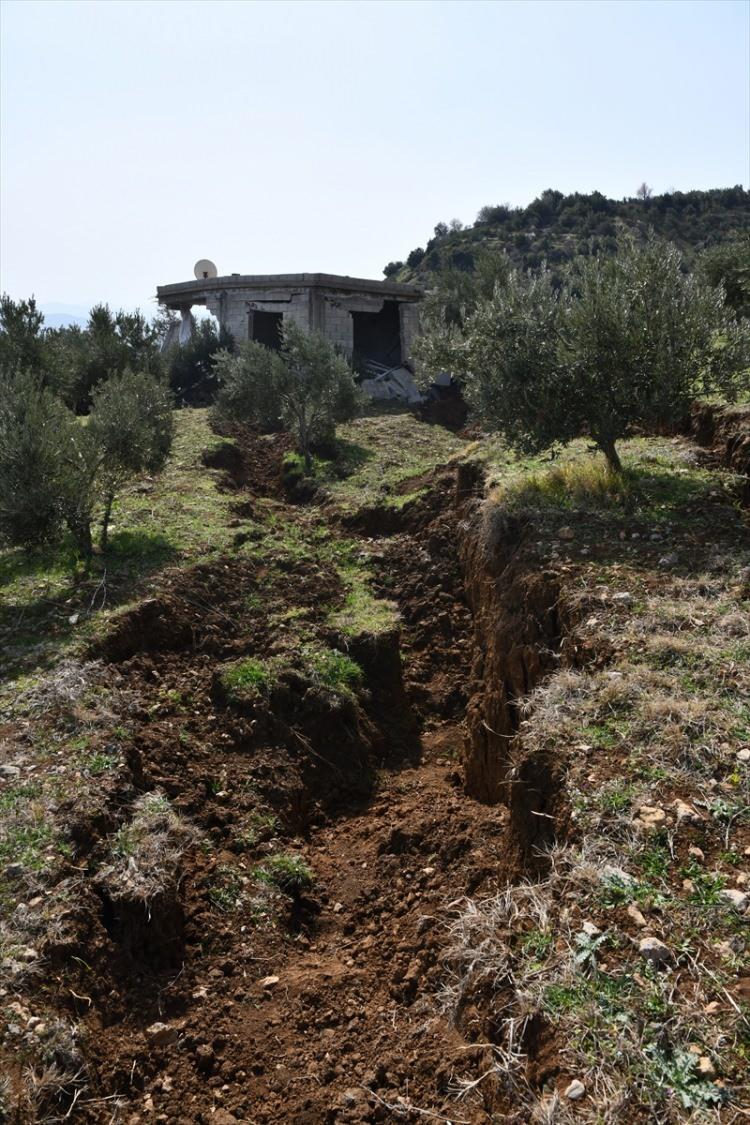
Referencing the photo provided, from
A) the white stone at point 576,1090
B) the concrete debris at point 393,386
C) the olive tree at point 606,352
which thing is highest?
the concrete debris at point 393,386

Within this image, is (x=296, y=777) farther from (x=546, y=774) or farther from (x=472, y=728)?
(x=546, y=774)

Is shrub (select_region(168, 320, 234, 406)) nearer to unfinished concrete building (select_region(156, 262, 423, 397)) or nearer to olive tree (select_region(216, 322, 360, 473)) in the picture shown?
unfinished concrete building (select_region(156, 262, 423, 397))

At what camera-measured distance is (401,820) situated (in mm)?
7023

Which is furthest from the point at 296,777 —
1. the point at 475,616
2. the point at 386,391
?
the point at 386,391

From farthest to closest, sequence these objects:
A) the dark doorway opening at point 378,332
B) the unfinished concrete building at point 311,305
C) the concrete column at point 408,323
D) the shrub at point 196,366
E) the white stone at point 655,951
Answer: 1. the dark doorway opening at point 378,332
2. the concrete column at point 408,323
3. the unfinished concrete building at point 311,305
4. the shrub at point 196,366
5. the white stone at point 655,951

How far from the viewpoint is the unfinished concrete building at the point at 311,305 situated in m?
25.9

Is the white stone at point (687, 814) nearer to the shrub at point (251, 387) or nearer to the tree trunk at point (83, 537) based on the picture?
the tree trunk at point (83, 537)

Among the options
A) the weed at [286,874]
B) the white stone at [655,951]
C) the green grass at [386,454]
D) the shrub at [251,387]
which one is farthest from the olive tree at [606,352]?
the shrub at [251,387]

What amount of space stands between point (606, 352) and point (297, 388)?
9.74m

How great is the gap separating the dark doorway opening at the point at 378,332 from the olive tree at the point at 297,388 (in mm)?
9975

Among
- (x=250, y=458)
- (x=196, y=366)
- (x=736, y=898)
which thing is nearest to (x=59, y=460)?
(x=250, y=458)

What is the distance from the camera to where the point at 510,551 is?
30.7ft

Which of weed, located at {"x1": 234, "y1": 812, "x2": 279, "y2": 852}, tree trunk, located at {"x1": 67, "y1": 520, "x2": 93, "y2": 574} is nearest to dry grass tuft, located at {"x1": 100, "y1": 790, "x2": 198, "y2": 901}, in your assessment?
weed, located at {"x1": 234, "y1": 812, "x2": 279, "y2": 852}

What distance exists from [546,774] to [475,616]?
16.8ft
